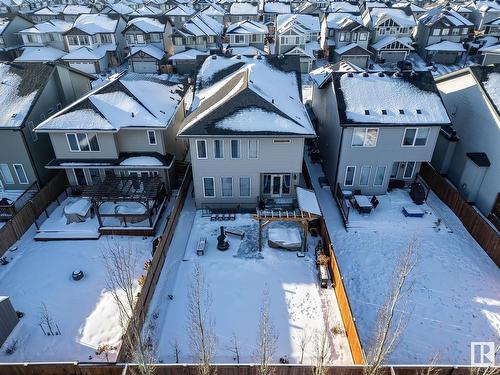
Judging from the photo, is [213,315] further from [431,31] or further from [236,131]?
[431,31]

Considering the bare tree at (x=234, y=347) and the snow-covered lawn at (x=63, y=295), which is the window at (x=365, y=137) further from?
the snow-covered lawn at (x=63, y=295)

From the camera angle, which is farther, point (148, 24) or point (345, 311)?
point (148, 24)

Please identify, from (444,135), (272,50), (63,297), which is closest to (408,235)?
(444,135)

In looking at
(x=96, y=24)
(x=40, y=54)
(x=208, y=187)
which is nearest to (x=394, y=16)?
(x=96, y=24)

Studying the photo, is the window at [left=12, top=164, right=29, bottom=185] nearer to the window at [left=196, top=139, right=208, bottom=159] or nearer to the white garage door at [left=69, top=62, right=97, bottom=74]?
the window at [left=196, top=139, right=208, bottom=159]

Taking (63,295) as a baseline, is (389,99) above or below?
above

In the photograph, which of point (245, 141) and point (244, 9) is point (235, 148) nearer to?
point (245, 141)

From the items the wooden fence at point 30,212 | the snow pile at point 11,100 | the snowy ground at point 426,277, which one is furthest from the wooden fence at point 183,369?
the snow pile at point 11,100

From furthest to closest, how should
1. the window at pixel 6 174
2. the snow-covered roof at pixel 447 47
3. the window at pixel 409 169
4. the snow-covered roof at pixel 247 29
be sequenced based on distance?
the snow-covered roof at pixel 247 29
the snow-covered roof at pixel 447 47
the window at pixel 409 169
the window at pixel 6 174
